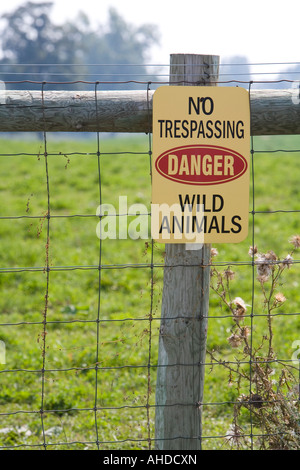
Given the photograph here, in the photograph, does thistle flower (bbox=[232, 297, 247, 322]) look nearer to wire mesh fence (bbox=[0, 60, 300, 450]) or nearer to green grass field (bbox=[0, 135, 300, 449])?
wire mesh fence (bbox=[0, 60, 300, 450])

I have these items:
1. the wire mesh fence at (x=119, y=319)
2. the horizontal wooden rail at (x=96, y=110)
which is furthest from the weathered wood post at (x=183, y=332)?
the horizontal wooden rail at (x=96, y=110)

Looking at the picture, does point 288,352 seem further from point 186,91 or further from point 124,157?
point 124,157

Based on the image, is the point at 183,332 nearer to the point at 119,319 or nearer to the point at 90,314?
the point at 119,319

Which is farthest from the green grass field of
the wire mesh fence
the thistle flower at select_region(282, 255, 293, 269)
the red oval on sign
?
the thistle flower at select_region(282, 255, 293, 269)

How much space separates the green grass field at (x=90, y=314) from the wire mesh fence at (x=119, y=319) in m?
0.01

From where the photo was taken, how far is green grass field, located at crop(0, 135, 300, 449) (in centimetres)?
327

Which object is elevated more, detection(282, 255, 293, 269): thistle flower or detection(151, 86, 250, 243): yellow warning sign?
detection(151, 86, 250, 243): yellow warning sign

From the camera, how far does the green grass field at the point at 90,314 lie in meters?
3.27

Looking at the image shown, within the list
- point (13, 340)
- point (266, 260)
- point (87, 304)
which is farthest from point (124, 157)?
point (266, 260)

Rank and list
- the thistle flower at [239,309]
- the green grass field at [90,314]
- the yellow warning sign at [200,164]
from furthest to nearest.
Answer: the green grass field at [90,314] → the thistle flower at [239,309] → the yellow warning sign at [200,164]

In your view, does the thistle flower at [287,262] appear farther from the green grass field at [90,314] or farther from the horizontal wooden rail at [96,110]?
the horizontal wooden rail at [96,110]

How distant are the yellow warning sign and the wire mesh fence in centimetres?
12

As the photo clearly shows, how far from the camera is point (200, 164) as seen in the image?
2.37 metres

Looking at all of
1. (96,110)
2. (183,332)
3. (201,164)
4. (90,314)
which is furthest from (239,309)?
(90,314)
